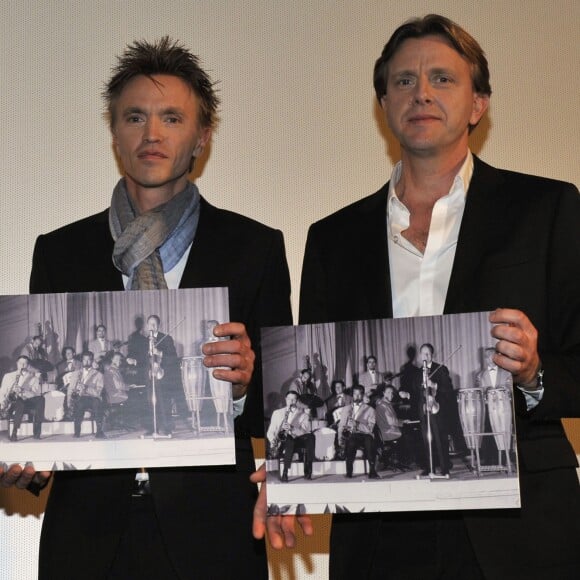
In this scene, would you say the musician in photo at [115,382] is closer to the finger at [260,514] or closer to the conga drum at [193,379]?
the conga drum at [193,379]

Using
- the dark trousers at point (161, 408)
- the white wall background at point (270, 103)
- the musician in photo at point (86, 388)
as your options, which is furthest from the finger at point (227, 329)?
the white wall background at point (270, 103)

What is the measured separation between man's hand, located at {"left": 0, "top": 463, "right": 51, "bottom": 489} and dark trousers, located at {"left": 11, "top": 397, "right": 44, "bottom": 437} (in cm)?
7

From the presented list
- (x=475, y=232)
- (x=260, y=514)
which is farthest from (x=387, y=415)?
(x=475, y=232)

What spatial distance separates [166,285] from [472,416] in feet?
2.58

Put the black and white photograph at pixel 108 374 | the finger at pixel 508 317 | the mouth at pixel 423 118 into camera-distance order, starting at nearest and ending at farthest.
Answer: the finger at pixel 508 317
the black and white photograph at pixel 108 374
the mouth at pixel 423 118

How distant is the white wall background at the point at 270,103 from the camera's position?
122 inches

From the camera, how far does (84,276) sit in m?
2.31

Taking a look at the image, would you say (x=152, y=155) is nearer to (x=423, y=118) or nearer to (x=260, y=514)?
(x=423, y=118)

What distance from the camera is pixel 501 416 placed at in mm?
1846

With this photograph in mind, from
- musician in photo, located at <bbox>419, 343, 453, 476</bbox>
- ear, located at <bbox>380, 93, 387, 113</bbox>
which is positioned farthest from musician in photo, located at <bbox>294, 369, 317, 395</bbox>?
ear, located at <bbox>380, 93, 387, 113</bbox>

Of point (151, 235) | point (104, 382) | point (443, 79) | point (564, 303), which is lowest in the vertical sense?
point (104, 382)

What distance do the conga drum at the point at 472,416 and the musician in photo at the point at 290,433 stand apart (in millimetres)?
297

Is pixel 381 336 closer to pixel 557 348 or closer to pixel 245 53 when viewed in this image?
pixel 557 348

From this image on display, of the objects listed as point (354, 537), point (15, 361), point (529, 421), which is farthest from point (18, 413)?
point (529, 421)
